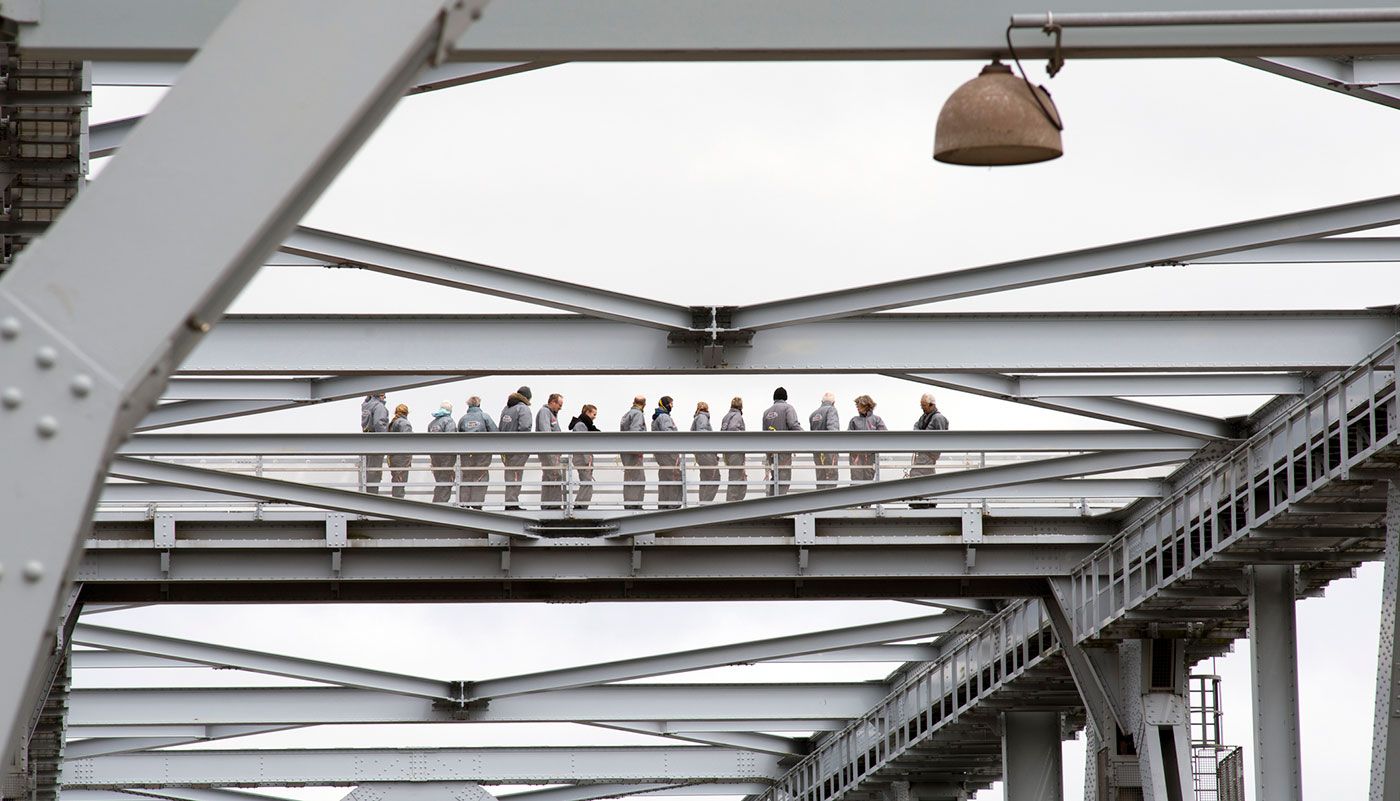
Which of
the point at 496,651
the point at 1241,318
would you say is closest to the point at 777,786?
the point at 496,651

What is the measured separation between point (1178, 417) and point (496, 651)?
64.9 ft

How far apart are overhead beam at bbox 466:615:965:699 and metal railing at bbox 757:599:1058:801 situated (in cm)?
81

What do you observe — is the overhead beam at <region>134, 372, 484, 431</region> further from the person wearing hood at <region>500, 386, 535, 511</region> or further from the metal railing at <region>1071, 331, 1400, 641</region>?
the metal railing at <region>1071, 331, 1400, 641</region>

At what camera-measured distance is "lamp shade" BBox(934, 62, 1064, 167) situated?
841 cm

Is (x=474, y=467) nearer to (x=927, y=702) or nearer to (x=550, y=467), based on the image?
(x=550, y=467)

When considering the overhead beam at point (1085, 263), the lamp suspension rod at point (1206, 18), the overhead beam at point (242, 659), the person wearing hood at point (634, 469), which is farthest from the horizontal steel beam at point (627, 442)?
the lamp suspension rod at point (1206, 18)

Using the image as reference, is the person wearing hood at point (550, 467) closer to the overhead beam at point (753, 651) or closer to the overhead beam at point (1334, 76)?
the overhead beam at point (753, 651)

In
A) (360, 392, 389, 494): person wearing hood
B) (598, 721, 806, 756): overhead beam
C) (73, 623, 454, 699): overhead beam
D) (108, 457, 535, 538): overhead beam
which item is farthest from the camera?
(598, 721, 806, 756): overhead beam

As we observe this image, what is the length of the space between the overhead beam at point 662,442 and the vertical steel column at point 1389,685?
5089 millimetres

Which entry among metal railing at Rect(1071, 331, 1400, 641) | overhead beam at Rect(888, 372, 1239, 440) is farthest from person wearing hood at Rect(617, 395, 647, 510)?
metal railing at Rect(1071, 331, 1400, 641)

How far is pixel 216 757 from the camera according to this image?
50250 millimetres

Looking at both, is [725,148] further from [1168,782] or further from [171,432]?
[1168,782]

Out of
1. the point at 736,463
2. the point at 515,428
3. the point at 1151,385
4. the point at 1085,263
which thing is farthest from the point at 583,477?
the point at 1085,263

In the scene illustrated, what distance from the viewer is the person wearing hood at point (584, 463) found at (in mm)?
32188
